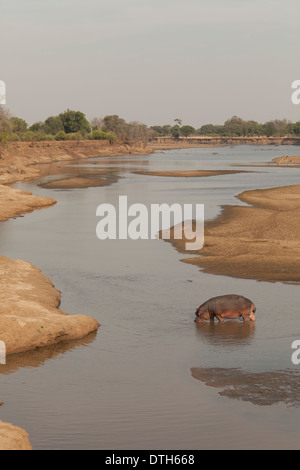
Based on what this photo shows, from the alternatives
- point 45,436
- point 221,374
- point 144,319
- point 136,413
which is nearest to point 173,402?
point 136,413

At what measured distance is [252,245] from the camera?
31141 millimetres

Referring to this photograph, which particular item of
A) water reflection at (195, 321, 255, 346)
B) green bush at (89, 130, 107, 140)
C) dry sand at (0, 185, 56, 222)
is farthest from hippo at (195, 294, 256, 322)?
green bush at (89, 130, 107, 140)

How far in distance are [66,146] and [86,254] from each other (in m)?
120

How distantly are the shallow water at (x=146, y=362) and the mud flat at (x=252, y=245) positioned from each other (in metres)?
1.12

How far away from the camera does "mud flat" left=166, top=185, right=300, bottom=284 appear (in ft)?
87.2

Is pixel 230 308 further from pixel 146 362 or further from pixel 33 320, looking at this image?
pixel 33 320

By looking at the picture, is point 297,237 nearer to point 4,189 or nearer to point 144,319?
point 144,319

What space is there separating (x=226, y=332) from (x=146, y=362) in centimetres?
305

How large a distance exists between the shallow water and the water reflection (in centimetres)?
5

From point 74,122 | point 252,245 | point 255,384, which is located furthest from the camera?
point 74,122

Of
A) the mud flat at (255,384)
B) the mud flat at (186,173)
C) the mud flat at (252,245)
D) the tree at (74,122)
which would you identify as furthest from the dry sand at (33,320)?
the tree at (74,122)

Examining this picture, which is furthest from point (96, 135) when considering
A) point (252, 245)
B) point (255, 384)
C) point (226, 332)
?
point (255, 384)

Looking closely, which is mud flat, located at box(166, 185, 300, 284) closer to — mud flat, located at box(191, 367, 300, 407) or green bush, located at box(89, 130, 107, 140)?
mud flat, located at box(191, 367, 300, 407)

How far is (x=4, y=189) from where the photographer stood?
5262 centimetres
